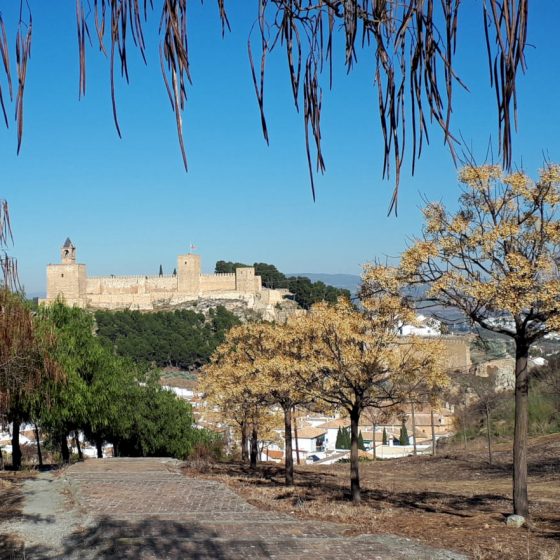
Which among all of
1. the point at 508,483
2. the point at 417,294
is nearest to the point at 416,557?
the point at 417,294

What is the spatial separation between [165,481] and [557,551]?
29.4ft

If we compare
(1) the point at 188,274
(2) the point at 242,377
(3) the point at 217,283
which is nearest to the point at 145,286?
(1) the point at 188,274

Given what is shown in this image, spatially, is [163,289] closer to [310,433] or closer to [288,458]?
[310,433]

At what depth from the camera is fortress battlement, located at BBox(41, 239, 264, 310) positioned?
3659 inches

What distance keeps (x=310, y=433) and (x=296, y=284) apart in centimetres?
4500

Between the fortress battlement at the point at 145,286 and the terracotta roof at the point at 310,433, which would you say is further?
the fortress battlement at the point at 145,286

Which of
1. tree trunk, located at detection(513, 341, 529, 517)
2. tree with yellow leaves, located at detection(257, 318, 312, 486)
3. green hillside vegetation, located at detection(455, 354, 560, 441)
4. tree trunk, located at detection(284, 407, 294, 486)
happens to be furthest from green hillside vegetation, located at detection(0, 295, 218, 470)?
green hillside vegetation, located at detection(455, 354, 560, 441)

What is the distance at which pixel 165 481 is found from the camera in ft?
47.8

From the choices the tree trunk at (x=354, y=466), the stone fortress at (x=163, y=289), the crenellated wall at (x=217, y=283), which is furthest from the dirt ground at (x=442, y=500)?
the crenellated wall at (x=217, y=283)

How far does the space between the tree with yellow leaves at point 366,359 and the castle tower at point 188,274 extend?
8113 cm

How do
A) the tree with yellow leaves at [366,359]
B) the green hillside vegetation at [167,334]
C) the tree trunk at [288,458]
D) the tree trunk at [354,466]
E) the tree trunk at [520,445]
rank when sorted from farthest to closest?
the green hillside vegetation at [167,334]
the tree trunk at [288,458]
the tree with yellow leaves at [366,359]
the tree trunk at [354,466]
the tree trunk at [520,445]

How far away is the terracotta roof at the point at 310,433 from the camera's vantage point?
56463mm

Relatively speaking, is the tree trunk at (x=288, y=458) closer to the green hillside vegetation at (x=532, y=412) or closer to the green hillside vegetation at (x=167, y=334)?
the green hillside vegetation at (x=532, y=412)

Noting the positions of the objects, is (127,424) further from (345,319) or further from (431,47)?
(431,47)
